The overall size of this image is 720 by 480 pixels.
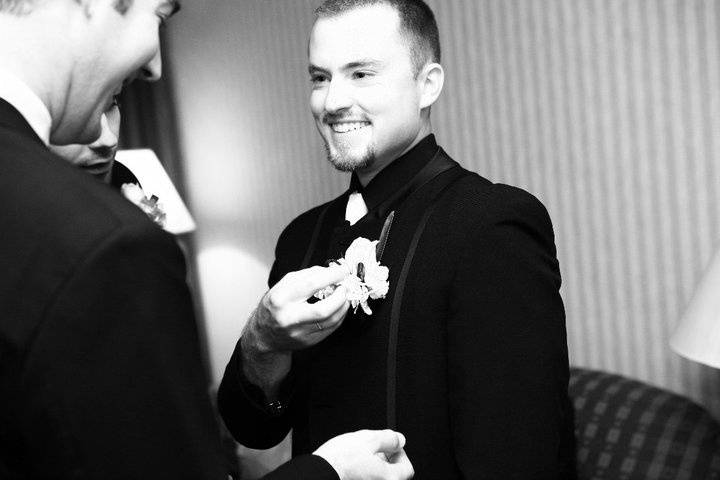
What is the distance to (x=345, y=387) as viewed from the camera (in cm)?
166

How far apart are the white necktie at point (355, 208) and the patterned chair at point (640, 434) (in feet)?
4.25

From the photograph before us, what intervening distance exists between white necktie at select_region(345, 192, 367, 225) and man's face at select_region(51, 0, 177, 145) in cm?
103

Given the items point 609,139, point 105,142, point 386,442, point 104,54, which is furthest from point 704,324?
point 104,54

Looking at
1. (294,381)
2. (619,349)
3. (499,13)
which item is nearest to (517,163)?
(499,13)

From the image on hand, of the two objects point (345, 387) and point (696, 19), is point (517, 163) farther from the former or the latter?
point (345, 387)

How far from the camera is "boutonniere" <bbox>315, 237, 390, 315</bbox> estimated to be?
1.60 metres

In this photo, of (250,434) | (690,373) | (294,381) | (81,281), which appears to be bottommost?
(690,373)

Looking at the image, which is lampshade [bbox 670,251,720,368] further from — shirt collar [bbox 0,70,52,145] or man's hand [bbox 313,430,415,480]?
shirt collar [bbox 0,70,52,145]

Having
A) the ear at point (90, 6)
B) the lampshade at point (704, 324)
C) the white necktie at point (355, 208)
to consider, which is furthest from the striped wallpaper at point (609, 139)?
the ear at point (90, 6)

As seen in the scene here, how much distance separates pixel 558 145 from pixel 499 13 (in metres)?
0.59

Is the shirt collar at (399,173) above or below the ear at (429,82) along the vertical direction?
below

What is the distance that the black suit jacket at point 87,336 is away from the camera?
0.68 m

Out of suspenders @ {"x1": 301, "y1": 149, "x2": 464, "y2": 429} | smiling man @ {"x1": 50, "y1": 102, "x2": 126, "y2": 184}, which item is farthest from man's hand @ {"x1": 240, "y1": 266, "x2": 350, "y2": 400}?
smiling man @ {"x1": 50, "y1": 102, "x2": 126, "y2": 184}

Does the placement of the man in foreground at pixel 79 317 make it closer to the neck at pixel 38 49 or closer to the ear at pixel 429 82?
the neck at pixel 38 49
